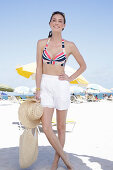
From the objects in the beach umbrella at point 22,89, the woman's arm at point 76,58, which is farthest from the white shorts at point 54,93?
the beach umbrella at point 22,89

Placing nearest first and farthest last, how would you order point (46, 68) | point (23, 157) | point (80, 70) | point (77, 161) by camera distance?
point (23, 157), point (46, 68), point (80, 70), point (77, 161)

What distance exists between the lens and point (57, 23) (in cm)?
293

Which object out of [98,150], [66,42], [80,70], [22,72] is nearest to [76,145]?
[98,150]

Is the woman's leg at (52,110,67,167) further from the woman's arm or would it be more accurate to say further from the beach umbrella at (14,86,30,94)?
the beach umbrella at (14,86,30,94)

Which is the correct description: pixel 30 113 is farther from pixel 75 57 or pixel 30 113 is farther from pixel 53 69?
pixel 75 57

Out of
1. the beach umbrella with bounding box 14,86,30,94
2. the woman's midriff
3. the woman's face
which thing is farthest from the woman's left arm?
the beach umbrella with bounding box 14,86,30,94

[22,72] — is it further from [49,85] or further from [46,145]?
[49,85]

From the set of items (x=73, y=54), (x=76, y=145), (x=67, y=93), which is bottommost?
(x=76, y=145)

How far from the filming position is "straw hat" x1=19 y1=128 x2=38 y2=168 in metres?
2.72

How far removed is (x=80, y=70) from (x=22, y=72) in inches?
206

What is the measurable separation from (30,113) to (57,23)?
124 centimetres

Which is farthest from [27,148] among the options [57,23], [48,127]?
[57,23]

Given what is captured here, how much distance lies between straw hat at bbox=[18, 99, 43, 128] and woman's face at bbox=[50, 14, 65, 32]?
3.30ft

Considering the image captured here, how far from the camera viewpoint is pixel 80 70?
311 centimetres
